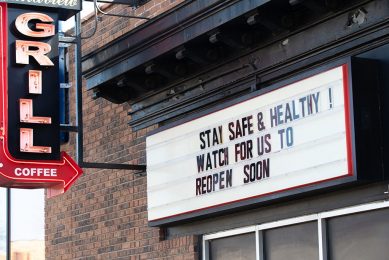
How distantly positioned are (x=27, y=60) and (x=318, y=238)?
4.21 metres

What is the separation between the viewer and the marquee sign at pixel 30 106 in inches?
467

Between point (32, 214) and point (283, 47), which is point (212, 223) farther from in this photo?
point (32, 214)

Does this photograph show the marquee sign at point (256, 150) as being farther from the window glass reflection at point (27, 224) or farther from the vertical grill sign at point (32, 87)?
the window glass reflection at point (27, 224)

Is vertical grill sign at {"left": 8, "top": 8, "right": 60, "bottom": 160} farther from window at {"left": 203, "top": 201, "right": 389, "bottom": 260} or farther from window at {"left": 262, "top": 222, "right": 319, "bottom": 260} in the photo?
window at {"left": 262, "top": 222, "right": 319, "bottom": 260}

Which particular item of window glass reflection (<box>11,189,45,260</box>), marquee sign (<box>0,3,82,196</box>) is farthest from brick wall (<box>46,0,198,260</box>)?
marquee sign (<box>0,3,82,196</box>)

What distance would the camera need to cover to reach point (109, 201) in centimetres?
1398

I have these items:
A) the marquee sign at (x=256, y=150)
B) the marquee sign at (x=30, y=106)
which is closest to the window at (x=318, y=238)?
the marquee sign at (x=256, y=150)

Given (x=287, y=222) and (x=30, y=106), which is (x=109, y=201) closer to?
(x=30, y=106)

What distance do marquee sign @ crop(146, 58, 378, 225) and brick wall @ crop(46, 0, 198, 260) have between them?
63 centimetres

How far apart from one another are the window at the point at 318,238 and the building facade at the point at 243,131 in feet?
0.05

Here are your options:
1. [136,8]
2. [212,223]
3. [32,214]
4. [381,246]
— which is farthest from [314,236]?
[32,214]

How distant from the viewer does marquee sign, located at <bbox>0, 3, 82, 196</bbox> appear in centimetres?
1185

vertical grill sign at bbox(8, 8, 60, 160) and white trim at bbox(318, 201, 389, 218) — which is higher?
vertical grill sign at bbox(8, 8, 60, 160)

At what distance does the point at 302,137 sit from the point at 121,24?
4.97 metres
